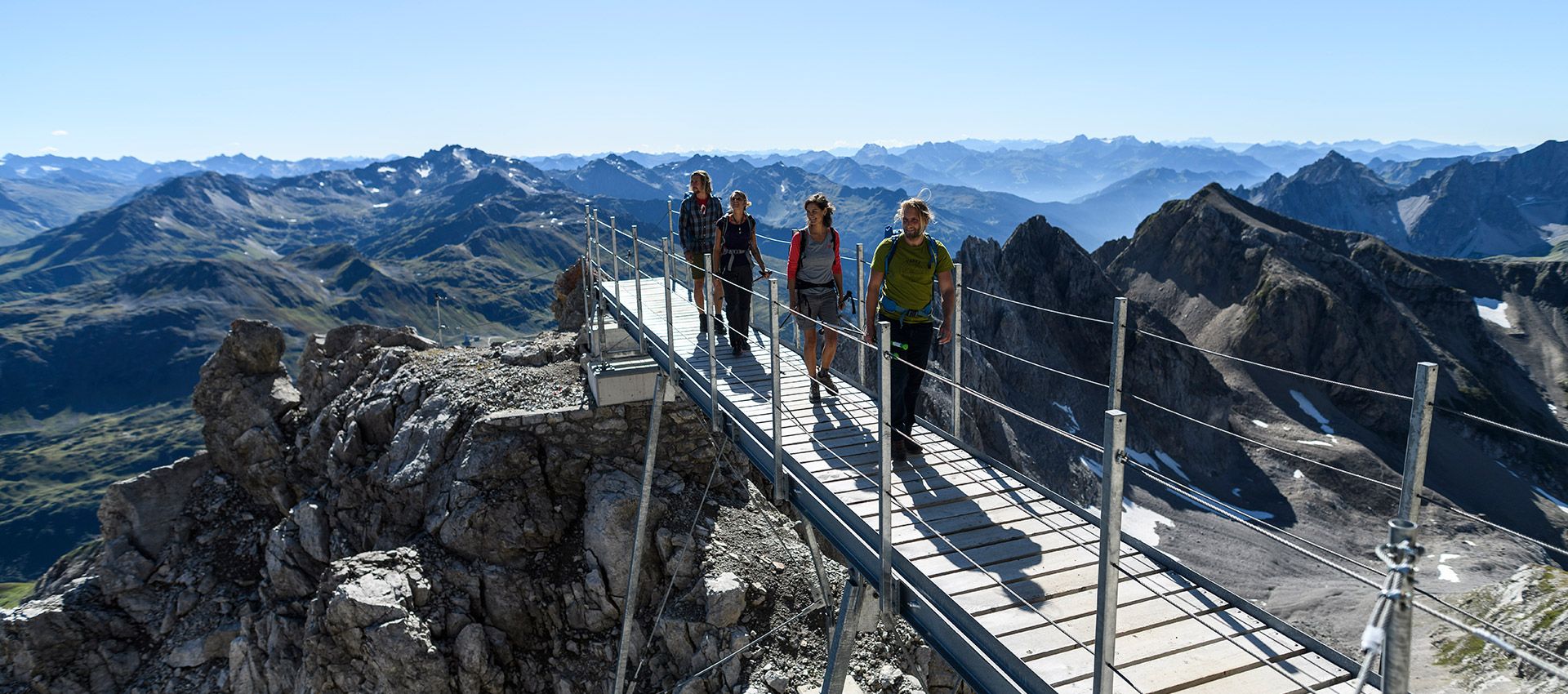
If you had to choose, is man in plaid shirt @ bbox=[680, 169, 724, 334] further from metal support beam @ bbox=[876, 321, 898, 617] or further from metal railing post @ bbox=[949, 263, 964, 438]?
metal support beam @ bbox=[876, 321, 898, 617]

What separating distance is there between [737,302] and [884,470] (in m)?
8.15

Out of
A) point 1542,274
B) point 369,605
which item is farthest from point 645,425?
point 1542,274

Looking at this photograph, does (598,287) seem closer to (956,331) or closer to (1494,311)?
(956,331)

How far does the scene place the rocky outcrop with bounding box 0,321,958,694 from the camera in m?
16.1

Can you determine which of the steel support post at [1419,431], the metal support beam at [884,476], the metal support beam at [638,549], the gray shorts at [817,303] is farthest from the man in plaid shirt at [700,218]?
the steel support post at [1419,431]

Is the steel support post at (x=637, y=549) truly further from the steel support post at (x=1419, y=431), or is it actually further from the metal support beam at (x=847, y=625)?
the steel support post at (x=1419, y=431)

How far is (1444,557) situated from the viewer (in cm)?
6009

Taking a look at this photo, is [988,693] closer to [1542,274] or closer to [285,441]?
[285,441]

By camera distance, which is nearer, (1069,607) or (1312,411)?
(1069,607)

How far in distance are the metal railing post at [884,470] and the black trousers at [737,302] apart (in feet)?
24.7

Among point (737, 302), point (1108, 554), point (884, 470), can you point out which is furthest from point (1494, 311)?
point (1108, 554)

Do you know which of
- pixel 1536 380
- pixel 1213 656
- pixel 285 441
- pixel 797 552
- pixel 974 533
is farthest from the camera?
pixel 1536 380

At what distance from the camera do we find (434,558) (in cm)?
1752

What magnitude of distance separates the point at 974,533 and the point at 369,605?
12.7 meters
